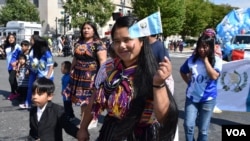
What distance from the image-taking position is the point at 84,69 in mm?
5430

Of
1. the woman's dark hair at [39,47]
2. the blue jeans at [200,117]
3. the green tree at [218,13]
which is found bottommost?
the blue jeans at [200,117]

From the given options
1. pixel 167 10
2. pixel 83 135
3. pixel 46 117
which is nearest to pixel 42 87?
pixel 46 117

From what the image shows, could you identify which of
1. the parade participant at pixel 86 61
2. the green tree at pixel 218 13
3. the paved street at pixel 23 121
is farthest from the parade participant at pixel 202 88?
the green tree at pixel 218 13

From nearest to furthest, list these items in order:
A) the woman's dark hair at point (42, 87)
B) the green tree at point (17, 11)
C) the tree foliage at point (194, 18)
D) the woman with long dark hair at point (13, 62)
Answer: the woman's dark hair at point (42, 87)
the woman with long dark hair at point (13, 62)
the green tree at point (17, 11)
the tree foliage at point (194, 18)

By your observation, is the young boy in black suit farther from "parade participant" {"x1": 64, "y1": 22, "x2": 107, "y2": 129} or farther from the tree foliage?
the tree foliage

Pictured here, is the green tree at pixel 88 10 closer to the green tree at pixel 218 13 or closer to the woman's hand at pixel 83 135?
the woman's hand at pixel 83 135

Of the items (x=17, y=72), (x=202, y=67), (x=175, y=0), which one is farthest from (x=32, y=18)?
(x=202, y=67)

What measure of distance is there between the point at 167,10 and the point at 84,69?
4405cm

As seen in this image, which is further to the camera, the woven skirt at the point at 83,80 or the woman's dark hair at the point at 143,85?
the woven skirt at the point at 83,80

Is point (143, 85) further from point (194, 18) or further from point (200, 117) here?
point (194, 18)

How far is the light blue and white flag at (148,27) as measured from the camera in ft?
6.81

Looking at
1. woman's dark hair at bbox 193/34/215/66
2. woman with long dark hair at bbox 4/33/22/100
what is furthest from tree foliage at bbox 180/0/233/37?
woman's dark hair at bbox 193/34/215/66

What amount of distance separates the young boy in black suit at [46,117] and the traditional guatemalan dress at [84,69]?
1788 mm

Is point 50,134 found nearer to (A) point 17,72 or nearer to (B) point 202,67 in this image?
(B) point 202,67
